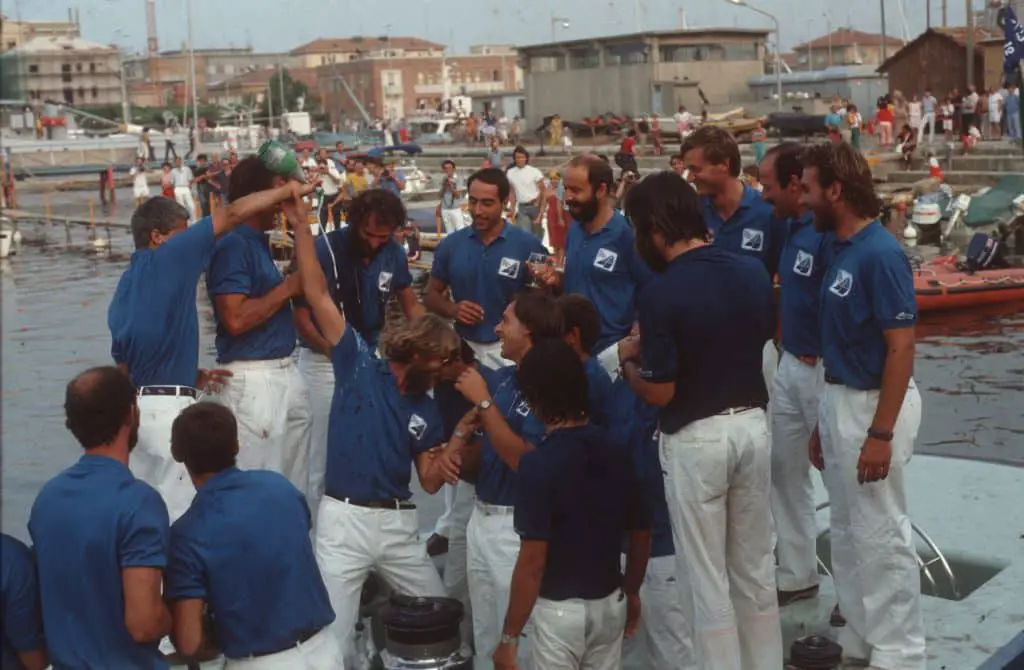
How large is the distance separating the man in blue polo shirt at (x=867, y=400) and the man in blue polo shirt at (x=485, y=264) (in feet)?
6.76

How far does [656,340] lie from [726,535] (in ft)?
2.82

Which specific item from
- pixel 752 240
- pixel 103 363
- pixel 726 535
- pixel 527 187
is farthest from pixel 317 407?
pixel 527 187

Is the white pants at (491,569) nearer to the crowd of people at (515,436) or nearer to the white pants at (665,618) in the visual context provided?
the crowd of people at (515,436)

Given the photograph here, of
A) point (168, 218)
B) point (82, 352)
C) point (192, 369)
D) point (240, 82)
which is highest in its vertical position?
point (240, 82)

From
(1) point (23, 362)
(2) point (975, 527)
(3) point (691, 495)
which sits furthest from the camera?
(1) point (23, 362)

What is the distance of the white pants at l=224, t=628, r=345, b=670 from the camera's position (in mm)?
4277

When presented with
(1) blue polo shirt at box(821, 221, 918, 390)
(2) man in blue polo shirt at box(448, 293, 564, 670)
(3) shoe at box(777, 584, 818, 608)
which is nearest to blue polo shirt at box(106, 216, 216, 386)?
(2) man in blue polo shirt at box(448, 293, 564, 670)

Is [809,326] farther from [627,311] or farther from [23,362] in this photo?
[23,362]

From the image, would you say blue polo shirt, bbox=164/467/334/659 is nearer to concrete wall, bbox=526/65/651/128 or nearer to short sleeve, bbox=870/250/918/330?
short sleeve, bbox=870/250/918/330

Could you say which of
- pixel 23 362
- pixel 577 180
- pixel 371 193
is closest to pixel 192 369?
pixel 371 193

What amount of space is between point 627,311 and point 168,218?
223 centimetres

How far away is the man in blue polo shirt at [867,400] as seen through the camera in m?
5.26

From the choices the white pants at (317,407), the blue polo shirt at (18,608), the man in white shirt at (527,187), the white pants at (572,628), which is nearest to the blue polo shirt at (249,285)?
the white pants at (317,407)

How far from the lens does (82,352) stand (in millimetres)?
19516
